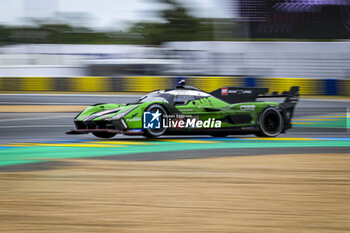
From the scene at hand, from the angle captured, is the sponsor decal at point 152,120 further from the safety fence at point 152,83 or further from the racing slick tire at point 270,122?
the safety fence at point 152,83

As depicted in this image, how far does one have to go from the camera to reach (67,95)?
22.0m

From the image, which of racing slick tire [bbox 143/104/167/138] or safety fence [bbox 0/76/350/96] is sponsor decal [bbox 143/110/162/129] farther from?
safety fence [bbox 0/76/350/96]

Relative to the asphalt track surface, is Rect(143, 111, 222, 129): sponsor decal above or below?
above

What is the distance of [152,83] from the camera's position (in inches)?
907

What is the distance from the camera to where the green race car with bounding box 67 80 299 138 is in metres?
9.14

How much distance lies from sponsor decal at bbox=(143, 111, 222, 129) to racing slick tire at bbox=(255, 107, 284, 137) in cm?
100

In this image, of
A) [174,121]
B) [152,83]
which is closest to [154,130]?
[174,121]

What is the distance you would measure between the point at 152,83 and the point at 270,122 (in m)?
12.9

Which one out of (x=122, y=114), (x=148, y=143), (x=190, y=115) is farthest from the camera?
(x=190, y=115)

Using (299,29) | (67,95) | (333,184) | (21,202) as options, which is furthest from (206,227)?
(299,29)

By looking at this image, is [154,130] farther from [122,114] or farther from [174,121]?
[122,114]

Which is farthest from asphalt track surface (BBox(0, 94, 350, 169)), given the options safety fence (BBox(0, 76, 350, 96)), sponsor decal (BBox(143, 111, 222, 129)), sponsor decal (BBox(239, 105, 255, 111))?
safety fence (BBox(0, 76, 350, 96))

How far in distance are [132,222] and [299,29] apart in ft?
71.4

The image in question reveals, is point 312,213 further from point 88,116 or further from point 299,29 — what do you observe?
point 299,29
